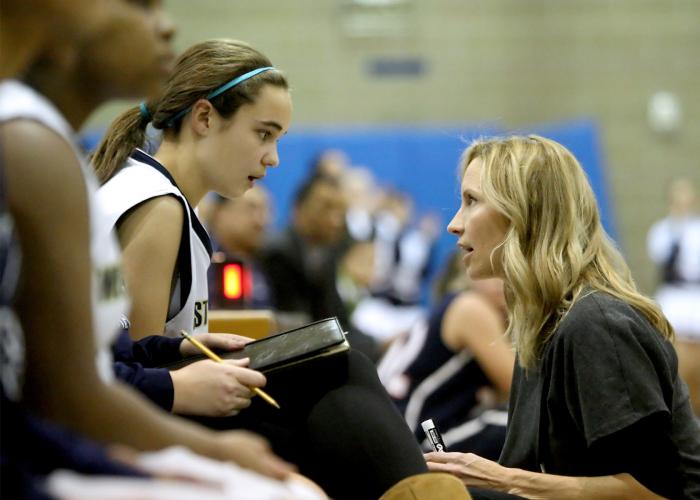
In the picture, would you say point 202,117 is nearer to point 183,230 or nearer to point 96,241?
point 183,230

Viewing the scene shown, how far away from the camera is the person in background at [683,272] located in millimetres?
8492

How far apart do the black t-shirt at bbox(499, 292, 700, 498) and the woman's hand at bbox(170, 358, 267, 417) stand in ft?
2.20

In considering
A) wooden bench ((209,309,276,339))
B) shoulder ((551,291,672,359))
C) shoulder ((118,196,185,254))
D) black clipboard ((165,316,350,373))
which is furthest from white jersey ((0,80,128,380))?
wooden bench ((209,309,276,339))

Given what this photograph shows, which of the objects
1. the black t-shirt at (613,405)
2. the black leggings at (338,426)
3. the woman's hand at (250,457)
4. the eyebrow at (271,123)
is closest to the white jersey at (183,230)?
the eyebrow at (271,123)

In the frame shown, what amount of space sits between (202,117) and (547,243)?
867 millimetres

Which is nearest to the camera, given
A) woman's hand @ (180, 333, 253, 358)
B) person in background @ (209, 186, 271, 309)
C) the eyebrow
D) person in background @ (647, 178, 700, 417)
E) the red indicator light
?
woman's hand @ (180, 333, 253, 358)

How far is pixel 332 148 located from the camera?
11070 millimetres

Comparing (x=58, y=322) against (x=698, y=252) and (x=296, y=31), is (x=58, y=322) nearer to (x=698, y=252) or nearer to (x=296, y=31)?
(x=698, y=252)

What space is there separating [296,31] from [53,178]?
1051 centimetres

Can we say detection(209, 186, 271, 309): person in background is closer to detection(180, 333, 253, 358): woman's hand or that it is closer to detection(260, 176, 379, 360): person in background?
detection(260, 176, 379, 360): person in background

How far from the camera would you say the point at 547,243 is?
7.81ft

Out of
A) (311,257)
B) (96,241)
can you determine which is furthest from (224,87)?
(311,257)

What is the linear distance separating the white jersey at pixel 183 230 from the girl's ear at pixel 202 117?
14 centimetres

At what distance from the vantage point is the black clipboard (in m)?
2.01
